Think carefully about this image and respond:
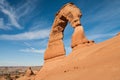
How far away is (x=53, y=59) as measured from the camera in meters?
26.1

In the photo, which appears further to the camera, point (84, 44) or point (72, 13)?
point (72, 13)

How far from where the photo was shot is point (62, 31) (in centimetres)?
2695

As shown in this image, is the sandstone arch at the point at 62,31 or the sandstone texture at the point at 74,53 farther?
the sandstone arch at the point at 62,31

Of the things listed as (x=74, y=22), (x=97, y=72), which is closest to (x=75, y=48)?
(x=74, y=22)

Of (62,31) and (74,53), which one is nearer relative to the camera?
(74,53)

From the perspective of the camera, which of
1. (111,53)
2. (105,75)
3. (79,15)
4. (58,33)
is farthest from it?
(58,33)

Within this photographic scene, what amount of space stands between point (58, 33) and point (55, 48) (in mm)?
2370

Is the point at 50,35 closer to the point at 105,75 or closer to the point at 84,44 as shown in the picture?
the point at 84,44

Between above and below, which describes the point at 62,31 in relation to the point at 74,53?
above

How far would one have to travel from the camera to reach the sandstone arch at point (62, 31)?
21562 mm

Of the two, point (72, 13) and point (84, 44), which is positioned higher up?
point (72, 13)

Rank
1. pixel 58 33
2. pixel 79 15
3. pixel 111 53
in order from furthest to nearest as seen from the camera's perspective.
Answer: pixel 58 33 → pixel 79 15 → pixel 111 53

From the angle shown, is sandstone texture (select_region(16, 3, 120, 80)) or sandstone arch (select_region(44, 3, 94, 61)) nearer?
sandstone texture (select_region(16, 3, 120, 80))

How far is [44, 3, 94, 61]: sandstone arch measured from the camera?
70.7ft
